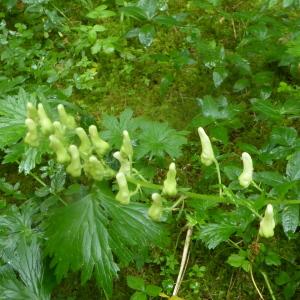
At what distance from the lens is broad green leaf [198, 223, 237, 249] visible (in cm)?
193

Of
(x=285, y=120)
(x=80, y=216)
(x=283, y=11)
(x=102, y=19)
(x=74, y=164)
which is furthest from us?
(x=102, y=19)

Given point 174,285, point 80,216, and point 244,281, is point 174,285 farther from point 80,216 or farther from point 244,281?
point 80,216

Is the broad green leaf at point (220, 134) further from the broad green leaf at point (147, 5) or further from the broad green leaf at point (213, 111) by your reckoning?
the broad green leaf at point (147, 5)

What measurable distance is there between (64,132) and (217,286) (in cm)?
98

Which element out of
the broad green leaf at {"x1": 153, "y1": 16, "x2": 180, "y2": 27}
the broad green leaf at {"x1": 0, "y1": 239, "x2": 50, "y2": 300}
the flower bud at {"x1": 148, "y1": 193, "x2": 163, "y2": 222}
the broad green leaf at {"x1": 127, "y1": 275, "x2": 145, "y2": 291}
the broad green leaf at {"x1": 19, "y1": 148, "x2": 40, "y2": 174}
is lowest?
the broad green leaf at {"x1": 127, "y1": 275, "x2": 145, "y2": 291}

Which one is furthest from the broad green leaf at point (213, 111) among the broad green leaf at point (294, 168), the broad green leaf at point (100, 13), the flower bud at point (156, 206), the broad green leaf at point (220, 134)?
the broad green leaf at point (100, 13)

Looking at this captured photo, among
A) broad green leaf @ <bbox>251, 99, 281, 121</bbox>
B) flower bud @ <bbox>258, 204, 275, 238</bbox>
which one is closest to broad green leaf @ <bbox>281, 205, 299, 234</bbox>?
flower bud @ <bbox>258, 204, 275, 238</bbox>

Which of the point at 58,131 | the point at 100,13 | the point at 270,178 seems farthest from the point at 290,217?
the point at 100,13

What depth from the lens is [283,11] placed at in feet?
9.47

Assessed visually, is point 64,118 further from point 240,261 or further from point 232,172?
point 240,261

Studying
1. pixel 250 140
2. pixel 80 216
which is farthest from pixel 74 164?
pixel 250 140

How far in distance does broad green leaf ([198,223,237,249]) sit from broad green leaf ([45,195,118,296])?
0.35m

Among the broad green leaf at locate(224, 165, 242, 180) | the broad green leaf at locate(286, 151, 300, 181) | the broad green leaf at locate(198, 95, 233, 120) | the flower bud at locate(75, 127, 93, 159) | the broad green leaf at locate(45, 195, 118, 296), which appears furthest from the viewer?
the broad green leaf at locate(198, 95, 233, 120)

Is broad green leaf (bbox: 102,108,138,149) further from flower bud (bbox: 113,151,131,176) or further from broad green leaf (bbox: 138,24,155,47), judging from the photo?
broad green leaf (bbox: 138,24,155,47)
